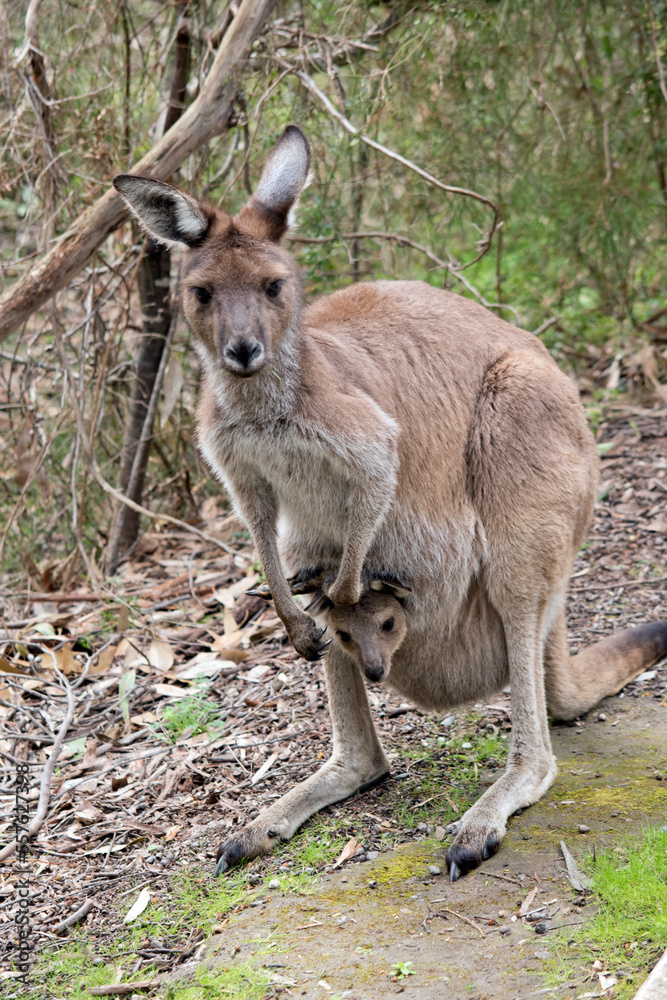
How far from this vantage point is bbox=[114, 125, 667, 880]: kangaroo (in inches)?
113

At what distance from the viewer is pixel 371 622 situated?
3.17 m

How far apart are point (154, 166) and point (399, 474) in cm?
170

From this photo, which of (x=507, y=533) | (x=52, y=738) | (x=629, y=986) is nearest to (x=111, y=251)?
(x=52, y=738)

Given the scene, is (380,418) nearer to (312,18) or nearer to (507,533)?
(507,533)

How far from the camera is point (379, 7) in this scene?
17.1ft

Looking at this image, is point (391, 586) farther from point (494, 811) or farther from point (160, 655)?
point (160, 655)

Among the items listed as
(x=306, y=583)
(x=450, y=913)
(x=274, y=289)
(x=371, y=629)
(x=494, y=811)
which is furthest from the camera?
(x=306, y=583)

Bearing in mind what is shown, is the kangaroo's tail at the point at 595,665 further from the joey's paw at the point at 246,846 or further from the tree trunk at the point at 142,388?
the tree trunk at the point at 142,388

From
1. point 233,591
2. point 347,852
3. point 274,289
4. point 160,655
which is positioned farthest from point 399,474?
point 233,591

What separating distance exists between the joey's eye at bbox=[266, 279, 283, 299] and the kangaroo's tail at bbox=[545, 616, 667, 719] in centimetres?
153

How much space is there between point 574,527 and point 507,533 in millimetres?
300

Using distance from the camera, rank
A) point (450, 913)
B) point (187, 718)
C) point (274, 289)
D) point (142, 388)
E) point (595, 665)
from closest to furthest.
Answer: point (450, 913)
point (274, 289)
point (595, 665)
point (187, 718)
point (142, 388)

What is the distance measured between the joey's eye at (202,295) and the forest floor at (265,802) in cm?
170

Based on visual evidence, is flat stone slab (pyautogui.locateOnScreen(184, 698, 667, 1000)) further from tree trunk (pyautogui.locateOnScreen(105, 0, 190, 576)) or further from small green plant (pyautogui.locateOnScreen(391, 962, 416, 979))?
tree trunk (pyautogui.locateOnScreen(105, 0, 190, 576))
